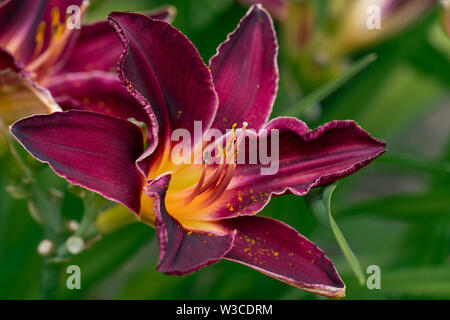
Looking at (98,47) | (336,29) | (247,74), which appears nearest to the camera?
(247,74)

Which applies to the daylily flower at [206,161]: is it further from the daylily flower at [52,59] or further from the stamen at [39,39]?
the stamen at [39,39]

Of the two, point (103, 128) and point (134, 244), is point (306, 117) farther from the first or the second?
point (103, 128)

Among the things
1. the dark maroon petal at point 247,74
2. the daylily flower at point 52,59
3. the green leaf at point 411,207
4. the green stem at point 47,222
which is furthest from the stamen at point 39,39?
the green leaf at point 411,207

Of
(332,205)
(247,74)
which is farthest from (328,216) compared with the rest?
(332,205)

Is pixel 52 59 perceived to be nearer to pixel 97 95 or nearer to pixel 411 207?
pixel 97 95

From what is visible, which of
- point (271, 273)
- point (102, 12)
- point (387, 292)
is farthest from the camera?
point (102, 12)

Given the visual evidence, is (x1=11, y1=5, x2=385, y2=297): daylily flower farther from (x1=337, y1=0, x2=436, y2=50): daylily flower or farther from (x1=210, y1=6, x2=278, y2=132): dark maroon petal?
(x1=337, y1=0, x2=436, y2=50): daylily flower

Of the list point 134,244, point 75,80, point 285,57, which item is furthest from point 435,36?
point 75,80
